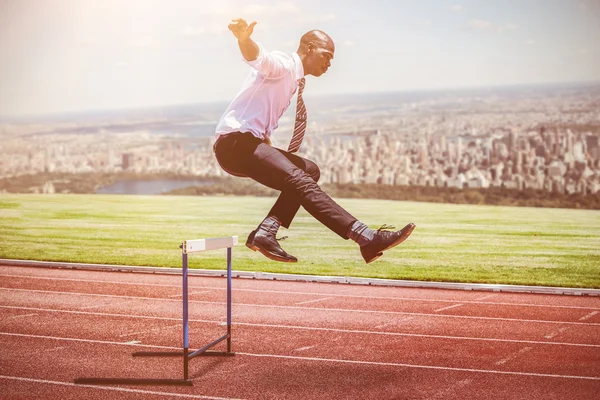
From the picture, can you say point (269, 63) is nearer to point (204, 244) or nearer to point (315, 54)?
point (315, 54)

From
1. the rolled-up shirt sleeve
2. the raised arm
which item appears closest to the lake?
the rolled-up shirt sleeve

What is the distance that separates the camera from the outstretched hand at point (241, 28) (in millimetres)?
3164

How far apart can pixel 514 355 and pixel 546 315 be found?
221 cm

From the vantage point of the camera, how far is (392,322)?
322 inches

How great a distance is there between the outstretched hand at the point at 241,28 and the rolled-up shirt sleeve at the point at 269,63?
0.25ft

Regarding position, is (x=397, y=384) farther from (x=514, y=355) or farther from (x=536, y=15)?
(x=536, y=15)

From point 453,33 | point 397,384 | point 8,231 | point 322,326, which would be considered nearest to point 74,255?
point 8,231

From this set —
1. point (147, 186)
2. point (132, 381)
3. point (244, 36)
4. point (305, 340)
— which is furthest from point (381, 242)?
point (147, 186)

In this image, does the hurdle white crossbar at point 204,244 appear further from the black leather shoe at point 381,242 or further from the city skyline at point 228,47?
the city skyline at point 228,47

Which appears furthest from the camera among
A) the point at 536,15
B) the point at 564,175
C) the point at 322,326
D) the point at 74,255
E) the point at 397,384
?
the point at 564,175

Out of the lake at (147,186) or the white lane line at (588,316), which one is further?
the lake at (147,186)

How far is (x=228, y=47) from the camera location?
49.8 ft

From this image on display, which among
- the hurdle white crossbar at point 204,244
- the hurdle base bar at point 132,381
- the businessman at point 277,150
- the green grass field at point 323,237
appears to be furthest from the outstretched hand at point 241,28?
the green grass field at point 323,237

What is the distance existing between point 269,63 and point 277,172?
1.66 ft
